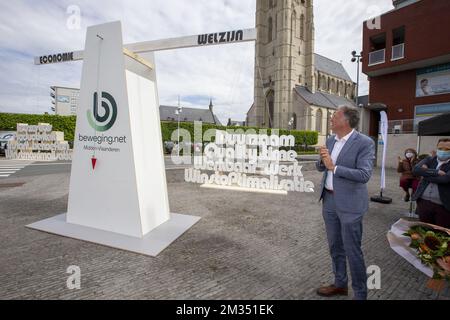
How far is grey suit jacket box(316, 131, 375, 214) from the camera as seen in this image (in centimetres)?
257

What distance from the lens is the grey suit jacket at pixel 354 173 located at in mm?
2574

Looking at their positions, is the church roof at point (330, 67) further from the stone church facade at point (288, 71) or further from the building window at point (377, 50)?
the building window at point (377, 50)

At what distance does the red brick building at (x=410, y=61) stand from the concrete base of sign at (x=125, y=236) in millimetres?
21185

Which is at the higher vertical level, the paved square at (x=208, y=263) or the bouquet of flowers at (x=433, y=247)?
the bouquet of flowers at (x=433, y=247)

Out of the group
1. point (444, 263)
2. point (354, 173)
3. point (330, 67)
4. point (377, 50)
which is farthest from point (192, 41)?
point (330, 67)

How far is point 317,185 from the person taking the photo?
1187cm

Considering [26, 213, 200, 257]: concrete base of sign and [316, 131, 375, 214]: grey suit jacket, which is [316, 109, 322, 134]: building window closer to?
[26, 213, 200, 257]: concrete base of sign

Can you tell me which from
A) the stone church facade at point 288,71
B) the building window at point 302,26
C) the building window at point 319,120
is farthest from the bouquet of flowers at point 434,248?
the building window at point 302,26

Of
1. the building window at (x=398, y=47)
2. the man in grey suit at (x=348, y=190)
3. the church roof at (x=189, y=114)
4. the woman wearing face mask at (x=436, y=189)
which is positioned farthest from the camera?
the church roof at (x=189, y=114)

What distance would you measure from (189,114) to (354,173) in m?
74.7

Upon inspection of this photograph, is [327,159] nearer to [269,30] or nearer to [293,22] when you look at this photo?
[293,22]

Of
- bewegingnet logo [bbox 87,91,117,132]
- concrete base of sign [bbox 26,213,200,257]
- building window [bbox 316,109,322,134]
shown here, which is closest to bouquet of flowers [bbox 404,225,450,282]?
concrete base of sign [bbox 26,213,200,257]

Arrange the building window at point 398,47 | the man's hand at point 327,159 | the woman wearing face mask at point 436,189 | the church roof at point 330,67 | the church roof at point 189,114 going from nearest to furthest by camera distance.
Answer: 1. the man's hand at point 327,159
2. the woman wearing face mask at point 436,189
3. the building window at point 398,47
4. the church roof at point 330,67
5. the church roof at point 189,114
